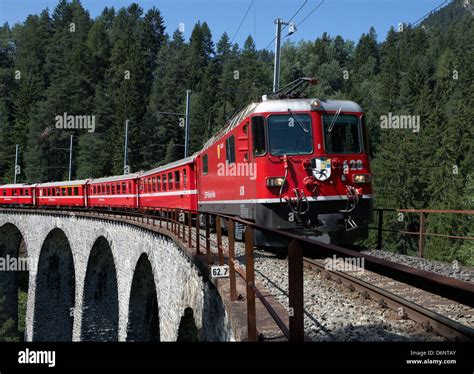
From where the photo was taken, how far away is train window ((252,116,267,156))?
30.3 ft

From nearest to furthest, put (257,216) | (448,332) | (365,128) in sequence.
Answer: (448,332), (257,216), (365,128)

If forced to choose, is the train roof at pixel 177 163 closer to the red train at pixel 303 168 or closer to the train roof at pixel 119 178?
the train roof at pixel 119 178

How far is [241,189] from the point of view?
10148 millimetres

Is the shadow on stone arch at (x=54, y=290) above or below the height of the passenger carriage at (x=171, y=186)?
below

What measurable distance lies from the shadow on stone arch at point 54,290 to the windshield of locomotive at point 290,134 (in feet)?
78.7

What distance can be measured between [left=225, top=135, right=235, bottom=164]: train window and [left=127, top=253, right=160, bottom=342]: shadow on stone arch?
8070 mm

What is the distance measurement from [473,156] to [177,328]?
3961 cm

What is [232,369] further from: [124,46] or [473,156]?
[124,46]

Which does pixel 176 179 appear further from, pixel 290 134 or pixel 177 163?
pixel 290 134

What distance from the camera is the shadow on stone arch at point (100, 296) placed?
23.8m

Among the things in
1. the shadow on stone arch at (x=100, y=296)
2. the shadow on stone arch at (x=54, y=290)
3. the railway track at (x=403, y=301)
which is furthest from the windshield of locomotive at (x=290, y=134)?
the shadow on stone arch at (x=54, y=290)

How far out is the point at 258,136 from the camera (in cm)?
927

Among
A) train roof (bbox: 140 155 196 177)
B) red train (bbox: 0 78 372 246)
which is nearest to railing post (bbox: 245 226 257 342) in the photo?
red train (bbox: 0 78 372 246)

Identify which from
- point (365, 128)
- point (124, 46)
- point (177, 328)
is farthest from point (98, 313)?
point (124, 46)
